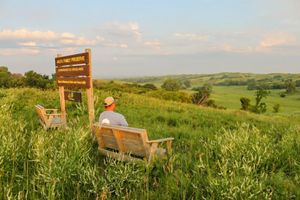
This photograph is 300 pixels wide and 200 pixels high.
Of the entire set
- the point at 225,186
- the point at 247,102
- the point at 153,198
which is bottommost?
the point at 247,102

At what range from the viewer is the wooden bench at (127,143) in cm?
631

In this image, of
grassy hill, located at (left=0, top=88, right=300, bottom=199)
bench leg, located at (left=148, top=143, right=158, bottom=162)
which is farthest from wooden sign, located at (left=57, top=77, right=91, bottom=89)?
bench leg, located at (left=148, top=143, right=158, bottom=162)

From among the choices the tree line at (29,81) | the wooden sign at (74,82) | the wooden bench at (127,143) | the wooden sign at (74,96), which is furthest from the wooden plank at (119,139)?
the tree line at (29,81)

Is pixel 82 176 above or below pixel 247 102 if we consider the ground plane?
above

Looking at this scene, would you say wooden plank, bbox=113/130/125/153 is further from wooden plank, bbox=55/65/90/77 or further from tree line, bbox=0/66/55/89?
tree line, bbox=0/66/55/89

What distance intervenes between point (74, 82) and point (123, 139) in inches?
162

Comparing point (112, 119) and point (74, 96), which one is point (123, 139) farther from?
point (74, 96)

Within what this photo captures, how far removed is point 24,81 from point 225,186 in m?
44.0

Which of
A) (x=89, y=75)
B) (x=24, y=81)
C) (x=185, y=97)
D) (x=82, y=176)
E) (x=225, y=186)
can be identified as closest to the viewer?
(x=225, y=186)

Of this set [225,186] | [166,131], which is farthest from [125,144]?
[166,131]

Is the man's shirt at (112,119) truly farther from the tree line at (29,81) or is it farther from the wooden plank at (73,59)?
the tree line at (29,81)

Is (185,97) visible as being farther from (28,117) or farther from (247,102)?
(28,117)

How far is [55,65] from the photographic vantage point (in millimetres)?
12086

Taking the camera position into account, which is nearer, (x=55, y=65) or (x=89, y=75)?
(x=89, y=75)
